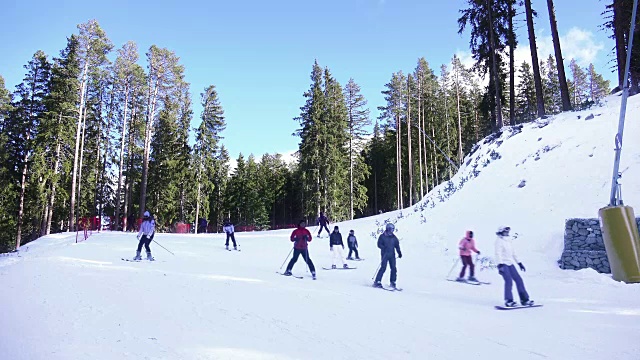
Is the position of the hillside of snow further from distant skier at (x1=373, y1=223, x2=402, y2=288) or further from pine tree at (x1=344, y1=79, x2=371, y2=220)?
pine tree at (x1=344, y1=79, x2=371, y2=220)

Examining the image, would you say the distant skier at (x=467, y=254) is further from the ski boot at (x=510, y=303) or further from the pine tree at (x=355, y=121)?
the pine tree at (x=355, y=121)

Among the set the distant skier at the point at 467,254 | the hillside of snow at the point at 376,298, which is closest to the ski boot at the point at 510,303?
the hillside of snow at the point at 376,298

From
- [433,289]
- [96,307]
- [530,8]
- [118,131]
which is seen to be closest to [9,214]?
[118,131]

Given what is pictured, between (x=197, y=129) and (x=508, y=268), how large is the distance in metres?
35.2

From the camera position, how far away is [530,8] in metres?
21.9

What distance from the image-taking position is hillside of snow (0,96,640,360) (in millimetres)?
5355

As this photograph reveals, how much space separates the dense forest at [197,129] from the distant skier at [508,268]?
1070 cm

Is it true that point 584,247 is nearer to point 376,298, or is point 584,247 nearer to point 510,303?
point 510,303

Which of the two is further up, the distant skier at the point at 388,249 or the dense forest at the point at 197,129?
the dense forest at the point at 197,129

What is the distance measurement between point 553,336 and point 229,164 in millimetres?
58755

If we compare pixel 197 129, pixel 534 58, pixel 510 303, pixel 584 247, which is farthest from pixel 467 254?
pixel 197 129

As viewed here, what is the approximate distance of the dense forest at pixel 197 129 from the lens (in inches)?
1065

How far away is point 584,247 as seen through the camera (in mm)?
11125

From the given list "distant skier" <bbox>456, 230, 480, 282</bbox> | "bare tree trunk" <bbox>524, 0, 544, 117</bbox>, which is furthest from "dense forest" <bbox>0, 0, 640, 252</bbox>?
"distant skier" <bbox>456, 230, 480, 282</bbox>
